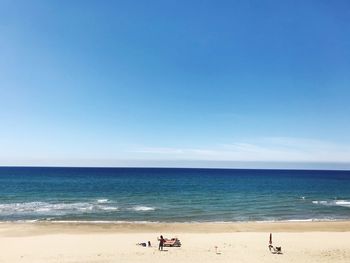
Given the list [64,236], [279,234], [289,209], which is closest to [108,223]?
[64,236]

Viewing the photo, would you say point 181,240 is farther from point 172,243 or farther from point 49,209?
point 49,209

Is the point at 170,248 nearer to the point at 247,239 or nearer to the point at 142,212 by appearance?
the point at 247,239

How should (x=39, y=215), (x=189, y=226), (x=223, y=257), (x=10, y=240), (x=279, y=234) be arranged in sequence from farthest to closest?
(x=39, y=215) → (x=189, y=226) → (x=279, y=234) → (x=10, y=240) → (x=223, y=257)

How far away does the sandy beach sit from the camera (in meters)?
23.3

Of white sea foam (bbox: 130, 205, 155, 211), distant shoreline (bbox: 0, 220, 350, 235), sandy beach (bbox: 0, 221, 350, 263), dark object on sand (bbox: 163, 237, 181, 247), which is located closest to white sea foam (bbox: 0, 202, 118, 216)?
white sea foam (bbox: 130, 205, 155, 211)

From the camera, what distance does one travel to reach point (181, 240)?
2873 cm

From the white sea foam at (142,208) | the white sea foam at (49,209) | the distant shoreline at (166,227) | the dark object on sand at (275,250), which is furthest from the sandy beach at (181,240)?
the white sea foam at (142,208)

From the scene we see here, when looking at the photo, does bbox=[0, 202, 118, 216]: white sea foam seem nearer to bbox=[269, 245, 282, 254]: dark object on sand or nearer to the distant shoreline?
the distant shoreline

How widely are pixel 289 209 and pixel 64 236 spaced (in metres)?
32.5

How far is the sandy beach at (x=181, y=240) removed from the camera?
23.3 metres

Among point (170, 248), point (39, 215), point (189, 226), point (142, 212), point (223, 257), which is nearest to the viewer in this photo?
point (223, 257)

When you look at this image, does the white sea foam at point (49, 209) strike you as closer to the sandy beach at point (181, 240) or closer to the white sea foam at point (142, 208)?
the white sea foam at point (142, 208)

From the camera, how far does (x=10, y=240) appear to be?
28.5 m

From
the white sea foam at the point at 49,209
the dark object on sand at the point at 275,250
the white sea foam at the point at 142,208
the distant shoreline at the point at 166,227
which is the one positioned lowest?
the white sea foam at the point at 49,209
